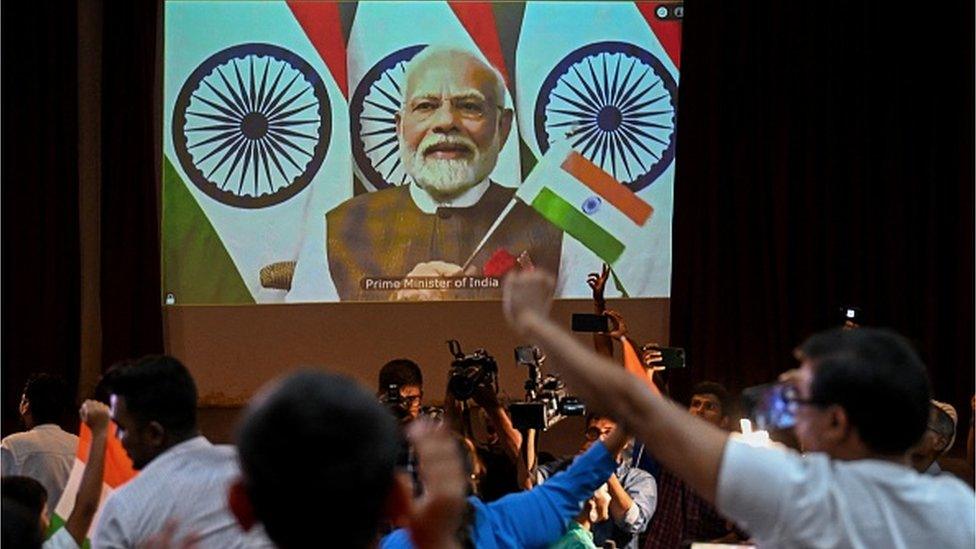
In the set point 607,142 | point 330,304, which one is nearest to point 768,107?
point 607,142

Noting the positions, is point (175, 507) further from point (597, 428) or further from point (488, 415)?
point (597, 428)

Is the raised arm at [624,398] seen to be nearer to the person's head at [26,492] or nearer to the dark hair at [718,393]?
the person's head at [26,492]

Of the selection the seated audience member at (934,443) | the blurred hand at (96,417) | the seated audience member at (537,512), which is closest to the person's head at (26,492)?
the blurred hand at (96,417)

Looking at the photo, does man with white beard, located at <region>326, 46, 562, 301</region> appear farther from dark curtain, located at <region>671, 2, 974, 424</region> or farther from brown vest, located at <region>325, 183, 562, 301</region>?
dark curtain, located at <region>671, 2, 974, 424</region>

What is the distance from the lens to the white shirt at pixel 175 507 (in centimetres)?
220

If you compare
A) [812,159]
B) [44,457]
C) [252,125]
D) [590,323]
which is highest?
[252,125]

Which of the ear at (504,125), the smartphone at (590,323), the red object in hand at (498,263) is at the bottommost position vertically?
the smartphone at (590,323)

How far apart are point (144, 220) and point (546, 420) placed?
3276mm

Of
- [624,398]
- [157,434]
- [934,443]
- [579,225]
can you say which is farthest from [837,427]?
[579,225]

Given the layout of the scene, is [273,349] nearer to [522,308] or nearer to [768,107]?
[768,107]

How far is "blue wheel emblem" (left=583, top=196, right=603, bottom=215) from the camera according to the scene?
6.80m

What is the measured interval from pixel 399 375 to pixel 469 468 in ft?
7.51

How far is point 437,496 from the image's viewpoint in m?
Result: 1.33

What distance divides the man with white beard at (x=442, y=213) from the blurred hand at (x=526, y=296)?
5.08 meters
